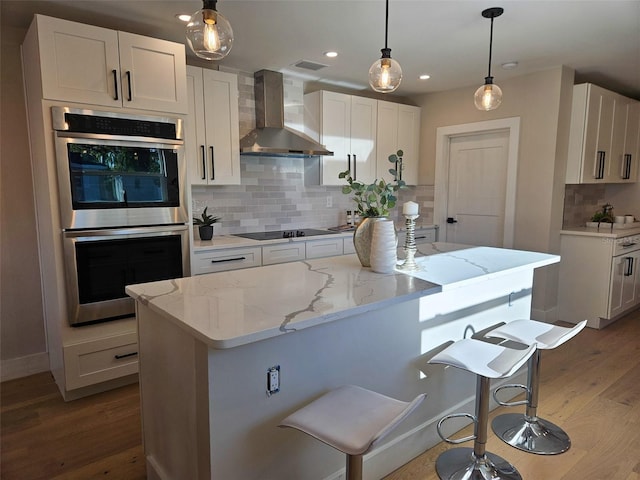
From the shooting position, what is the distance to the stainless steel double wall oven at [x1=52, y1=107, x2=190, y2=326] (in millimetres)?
2577

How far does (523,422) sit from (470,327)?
638 mm

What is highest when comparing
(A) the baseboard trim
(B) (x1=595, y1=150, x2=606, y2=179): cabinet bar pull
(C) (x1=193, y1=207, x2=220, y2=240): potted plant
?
(B) (x1=595, y1=150, x2=606, y2=179): cabinet bar pull

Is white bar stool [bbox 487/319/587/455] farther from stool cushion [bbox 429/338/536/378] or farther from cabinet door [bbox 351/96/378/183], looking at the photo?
cabinet door [bbox 351/96/378/183]

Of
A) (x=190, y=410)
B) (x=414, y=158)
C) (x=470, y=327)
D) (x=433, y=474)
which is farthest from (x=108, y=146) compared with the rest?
(x=414, y=158)

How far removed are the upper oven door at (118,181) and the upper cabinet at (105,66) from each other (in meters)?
0.25

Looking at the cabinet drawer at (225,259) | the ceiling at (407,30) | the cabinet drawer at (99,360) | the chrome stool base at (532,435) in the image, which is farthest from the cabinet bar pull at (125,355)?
the chrome stool base at (532,435)

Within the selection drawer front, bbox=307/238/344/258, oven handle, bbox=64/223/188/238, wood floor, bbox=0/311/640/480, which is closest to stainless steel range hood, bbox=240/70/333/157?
drawer front, bbox=307/238/344/258

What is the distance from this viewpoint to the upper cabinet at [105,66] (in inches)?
96.8

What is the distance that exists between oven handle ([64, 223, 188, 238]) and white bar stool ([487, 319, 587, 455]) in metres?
2.17

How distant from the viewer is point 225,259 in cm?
334

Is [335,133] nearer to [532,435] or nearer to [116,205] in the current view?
[116,205]

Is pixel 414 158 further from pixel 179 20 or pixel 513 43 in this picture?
pixel 179 20

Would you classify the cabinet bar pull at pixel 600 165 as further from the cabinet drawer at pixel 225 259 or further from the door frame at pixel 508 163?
the cabinet drawer at pixel 225 259

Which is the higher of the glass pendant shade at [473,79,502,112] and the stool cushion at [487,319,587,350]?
the glass pendant shade at [473,79,502,112]
